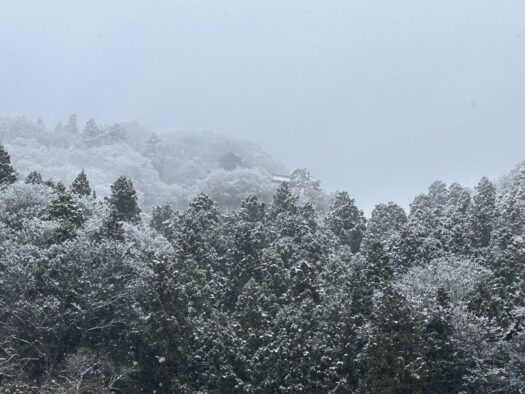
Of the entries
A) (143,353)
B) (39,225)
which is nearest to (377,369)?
(143,353)

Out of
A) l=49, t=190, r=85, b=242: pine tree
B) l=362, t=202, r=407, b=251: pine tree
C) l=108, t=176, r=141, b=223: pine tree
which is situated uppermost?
l=362, t=202, r=407, b=251: pine tree

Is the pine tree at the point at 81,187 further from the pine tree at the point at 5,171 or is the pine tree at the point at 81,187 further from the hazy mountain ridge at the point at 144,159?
the hazy mountain ridge at the point at 144,159

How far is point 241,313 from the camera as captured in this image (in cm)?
3600

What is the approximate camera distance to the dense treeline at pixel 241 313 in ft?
96.3

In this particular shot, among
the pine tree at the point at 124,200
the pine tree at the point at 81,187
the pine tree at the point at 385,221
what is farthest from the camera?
the pine tree at the point at 385,221

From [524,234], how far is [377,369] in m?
22.0

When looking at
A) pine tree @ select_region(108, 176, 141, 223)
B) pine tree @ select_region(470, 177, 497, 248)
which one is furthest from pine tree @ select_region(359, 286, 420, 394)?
pine tree @ select_region(108, 176, 141, 223)

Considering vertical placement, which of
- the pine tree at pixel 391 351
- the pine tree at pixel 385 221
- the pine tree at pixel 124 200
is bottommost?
the pine tree at pixel 391 351

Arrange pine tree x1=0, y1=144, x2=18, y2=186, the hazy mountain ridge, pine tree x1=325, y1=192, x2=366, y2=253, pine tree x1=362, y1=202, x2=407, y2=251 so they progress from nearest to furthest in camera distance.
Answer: pine tree x1=0, y1=144, x2=18, y2=186, pine tree x1=362, y1=202, x2=407, y2=251, pine tree x1=325, y1=192, x2=366, y2=253, the hazy mountain ridge

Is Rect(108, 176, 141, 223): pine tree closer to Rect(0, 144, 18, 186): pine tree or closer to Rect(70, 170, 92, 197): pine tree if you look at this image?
Rect(70, 170, 92, 197): pine tree

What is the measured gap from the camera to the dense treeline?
96.3 ft

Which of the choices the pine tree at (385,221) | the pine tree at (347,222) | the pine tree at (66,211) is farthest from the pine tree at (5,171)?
the pine tree at (385,221)

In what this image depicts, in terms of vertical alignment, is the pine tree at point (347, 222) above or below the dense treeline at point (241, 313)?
above

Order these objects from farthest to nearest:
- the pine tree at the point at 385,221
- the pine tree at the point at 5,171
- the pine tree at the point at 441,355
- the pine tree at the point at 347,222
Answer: the pine tree at the point at 347,222
the pine tree at the point at 385,221
the pine tree at the point at 5,171
the pine tree at the point at 441,355
